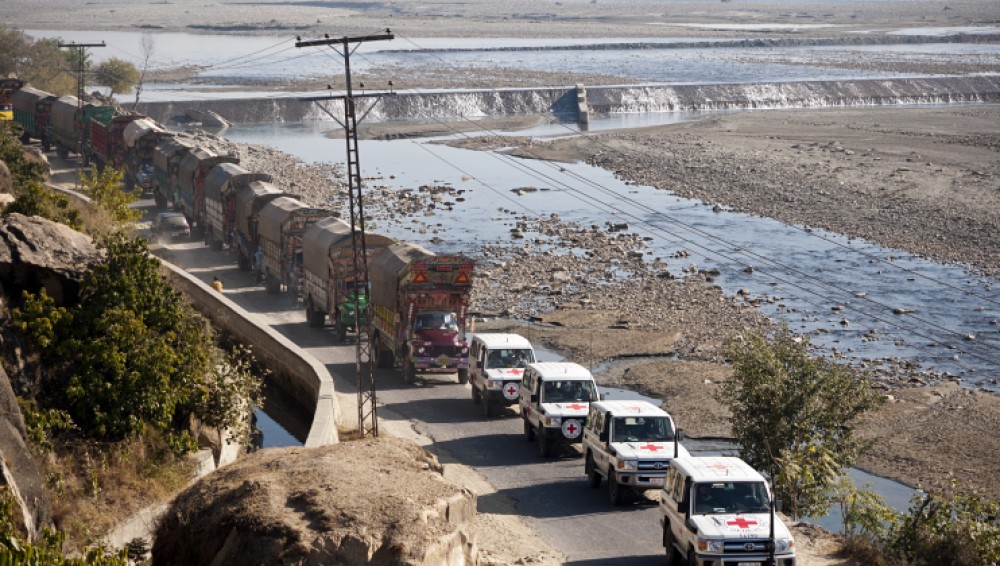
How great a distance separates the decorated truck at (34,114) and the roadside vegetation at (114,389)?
6114 centimetres

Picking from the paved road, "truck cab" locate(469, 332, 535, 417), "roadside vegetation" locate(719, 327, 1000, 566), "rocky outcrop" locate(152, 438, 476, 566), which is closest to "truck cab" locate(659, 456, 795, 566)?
the paved road

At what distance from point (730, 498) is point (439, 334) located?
16571 mm

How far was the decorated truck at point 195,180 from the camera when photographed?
2180 inches

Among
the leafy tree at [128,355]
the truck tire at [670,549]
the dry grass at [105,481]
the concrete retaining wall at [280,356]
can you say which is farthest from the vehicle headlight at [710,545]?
the leafy tree at [128,355]

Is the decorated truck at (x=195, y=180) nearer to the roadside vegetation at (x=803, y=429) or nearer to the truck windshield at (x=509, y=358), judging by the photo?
the truck windshield at (x=509, y=358)

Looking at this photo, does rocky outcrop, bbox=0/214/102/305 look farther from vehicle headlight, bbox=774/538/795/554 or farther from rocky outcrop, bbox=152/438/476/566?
vehicle headlight, bbox=774/538/795/554

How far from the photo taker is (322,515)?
46.0ft

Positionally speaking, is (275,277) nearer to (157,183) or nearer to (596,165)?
(157,183)

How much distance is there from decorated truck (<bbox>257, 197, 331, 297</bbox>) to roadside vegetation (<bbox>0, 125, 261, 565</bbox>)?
65.9 ft

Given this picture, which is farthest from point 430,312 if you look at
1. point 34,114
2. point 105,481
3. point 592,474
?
point 34,114

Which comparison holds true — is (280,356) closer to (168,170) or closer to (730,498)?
(730,498)

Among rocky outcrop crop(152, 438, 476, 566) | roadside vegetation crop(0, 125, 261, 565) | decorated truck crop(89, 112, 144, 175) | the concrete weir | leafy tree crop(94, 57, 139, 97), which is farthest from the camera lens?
leafy tree crop(94, 57, 139, 97)

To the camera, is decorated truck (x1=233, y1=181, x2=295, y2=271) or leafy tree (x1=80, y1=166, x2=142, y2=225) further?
decorated truck (x1=233, y1=181, x2=295, y2=271)

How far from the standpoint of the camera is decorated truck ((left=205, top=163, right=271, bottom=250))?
167ft
